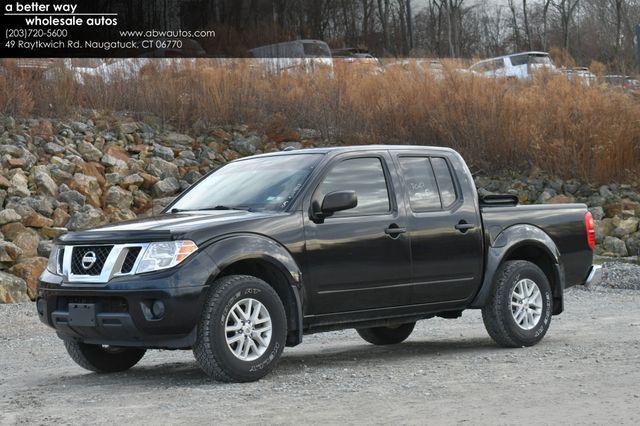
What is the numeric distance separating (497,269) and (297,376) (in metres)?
2.38

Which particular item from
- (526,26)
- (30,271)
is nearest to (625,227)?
(30,271)

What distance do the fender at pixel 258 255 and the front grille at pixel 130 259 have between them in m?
0.50

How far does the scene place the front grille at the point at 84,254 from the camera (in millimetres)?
8078

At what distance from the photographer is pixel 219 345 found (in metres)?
7.84

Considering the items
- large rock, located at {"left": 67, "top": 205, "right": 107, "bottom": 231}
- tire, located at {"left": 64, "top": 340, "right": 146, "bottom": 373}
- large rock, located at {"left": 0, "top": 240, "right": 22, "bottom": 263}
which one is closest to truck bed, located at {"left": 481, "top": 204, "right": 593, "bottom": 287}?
tire, located at {"left": 64, "top": 340, "right": 146, "bottom": 373}

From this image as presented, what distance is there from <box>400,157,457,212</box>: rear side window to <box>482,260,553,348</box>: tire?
0.87 m

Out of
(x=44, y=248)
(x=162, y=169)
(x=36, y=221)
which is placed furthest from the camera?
(x=162, y=169)

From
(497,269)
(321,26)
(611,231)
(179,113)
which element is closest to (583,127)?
(611,231)

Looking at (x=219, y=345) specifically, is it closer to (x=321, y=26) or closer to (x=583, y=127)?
(x=583, y=127)

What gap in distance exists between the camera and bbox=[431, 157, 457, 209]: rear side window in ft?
31.8

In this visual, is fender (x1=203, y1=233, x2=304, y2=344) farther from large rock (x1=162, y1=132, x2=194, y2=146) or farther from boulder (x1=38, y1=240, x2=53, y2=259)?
large rock (x1=162, y1=132, x2=194, y2=146)

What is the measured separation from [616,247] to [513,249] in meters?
10.3

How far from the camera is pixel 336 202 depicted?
8461 mm

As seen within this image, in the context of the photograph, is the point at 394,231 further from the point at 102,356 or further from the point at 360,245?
the point at 102,356
